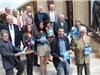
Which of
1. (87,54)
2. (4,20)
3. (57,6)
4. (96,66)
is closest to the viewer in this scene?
(87,54)

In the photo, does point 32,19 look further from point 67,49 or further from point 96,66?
point 96,66

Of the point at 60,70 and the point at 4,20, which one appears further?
the point at 4,20

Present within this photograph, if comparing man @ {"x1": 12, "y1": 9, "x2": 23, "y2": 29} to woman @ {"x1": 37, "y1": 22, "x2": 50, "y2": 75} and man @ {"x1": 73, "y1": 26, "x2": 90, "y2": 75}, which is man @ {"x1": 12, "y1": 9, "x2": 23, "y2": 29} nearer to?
woman @ {"x1": 37, "y1": 22, "x2": 50, "y2": 75}

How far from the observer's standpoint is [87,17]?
15.4 meters

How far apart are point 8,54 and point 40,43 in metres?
1.26

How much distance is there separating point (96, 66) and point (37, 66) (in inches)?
72.0

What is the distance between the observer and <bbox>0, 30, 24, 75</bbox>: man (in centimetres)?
966

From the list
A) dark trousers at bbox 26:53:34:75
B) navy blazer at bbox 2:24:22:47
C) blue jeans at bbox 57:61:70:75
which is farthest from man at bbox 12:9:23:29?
blue jeans at bbox 57:61:70:75

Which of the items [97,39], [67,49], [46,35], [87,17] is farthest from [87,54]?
[87,17]

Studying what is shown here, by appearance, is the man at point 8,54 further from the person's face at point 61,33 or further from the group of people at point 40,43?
the person's face at point 61,33

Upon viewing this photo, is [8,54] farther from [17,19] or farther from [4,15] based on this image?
[17,19]

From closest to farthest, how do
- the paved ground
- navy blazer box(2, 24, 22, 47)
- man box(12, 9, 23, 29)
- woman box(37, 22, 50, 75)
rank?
1. navy blazer box(2, 24, 22, 47)
2. woman box(37, 22, 50, 75)
3. man box(12, 9, 23, 29)
4. the paved ground

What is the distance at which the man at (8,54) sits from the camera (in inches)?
380

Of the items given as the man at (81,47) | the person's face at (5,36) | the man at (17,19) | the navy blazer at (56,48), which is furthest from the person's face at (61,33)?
the man at (17,19)
